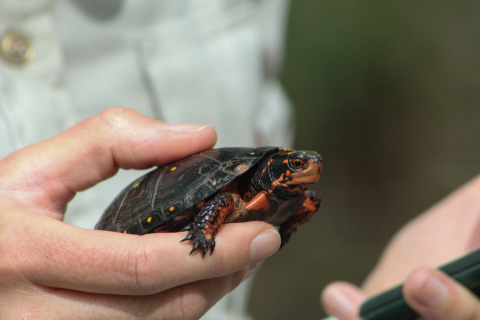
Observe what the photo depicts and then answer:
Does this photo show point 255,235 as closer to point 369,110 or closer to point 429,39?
point 369,110

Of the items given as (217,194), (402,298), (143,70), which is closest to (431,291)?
(402,298)

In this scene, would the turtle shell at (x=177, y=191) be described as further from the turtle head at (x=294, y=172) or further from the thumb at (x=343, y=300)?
the thumb at (x=343, y=300)

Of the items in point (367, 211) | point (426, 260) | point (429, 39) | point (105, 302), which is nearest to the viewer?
point (105, 302)

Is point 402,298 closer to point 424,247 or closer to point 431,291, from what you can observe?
point 431,291

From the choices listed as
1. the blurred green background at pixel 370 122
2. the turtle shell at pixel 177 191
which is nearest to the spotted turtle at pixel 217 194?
the turtle shell at pixel 177 191

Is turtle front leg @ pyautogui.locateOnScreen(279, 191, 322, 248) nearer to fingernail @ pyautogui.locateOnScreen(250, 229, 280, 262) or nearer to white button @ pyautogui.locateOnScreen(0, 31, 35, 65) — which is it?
fingernail @ pyautogui.locateOnScreen(250, 229, 280, 262)

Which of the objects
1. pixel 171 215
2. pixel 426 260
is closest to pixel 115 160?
pixel 171 215
